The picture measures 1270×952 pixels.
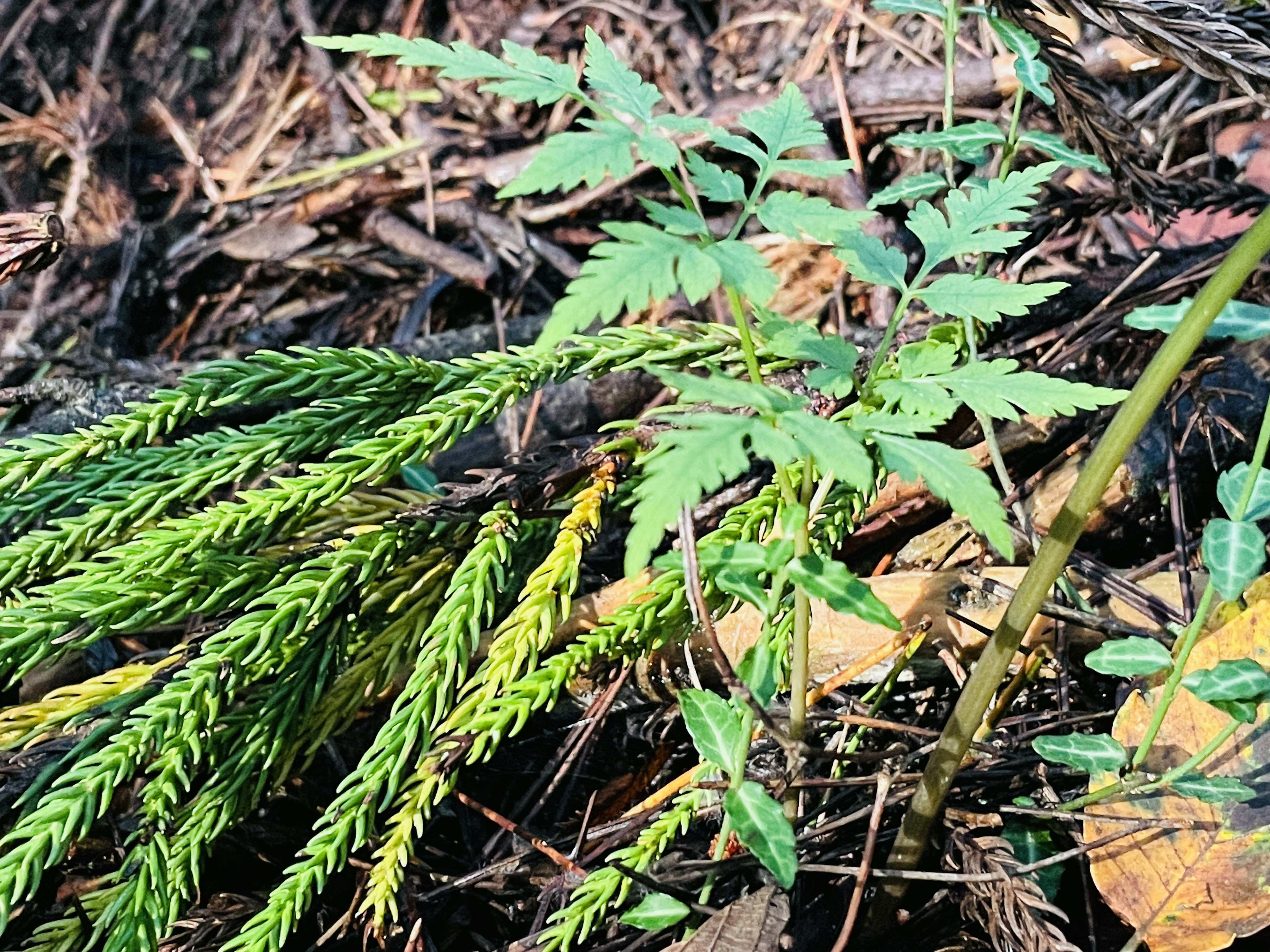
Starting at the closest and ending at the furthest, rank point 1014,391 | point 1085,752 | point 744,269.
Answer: point 744,269
point 1014,391
point 1085,752

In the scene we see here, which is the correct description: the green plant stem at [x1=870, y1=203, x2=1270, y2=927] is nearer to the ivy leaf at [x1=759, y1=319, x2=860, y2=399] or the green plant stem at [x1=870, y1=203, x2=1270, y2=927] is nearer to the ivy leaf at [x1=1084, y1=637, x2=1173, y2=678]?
the ivy leaf at [x1=1084, y1=637, x2=1173, y2=678]

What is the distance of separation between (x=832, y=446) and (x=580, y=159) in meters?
0.39

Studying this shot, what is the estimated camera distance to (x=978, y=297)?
1.13 meters

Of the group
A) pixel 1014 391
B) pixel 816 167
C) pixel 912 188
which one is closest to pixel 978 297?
pixel 1014 391

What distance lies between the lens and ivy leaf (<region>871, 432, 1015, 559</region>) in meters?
0.90

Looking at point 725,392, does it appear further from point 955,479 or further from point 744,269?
point 955,479

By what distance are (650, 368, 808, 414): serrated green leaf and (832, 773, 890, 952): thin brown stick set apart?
0.63 meters

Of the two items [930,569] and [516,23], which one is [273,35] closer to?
[516,23]

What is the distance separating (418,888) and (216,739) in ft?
1.43

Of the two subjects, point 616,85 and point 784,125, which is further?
point 784,125

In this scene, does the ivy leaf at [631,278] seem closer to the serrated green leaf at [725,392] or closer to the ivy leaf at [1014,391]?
the serrated green leaf at [725,392]

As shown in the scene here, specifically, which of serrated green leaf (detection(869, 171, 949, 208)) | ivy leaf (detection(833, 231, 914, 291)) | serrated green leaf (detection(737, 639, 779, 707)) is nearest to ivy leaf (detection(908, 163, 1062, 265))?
ivy leaf (detection(833, 231, 914, 291))

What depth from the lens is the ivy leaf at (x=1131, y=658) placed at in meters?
1.25

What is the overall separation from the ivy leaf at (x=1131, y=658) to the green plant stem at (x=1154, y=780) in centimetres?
6
